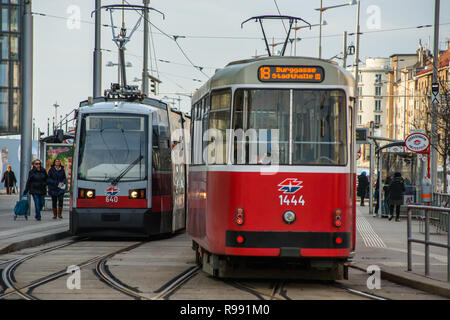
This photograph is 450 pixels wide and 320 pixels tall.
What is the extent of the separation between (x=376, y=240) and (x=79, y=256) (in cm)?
744

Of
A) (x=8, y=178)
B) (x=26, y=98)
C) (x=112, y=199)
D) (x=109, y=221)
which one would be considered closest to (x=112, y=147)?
(x=112, y=199)

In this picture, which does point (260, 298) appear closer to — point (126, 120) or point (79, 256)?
point (79, 256)

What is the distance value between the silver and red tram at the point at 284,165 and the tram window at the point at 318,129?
0.04ft

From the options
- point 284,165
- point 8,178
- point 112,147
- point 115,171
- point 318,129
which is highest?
point 318,129

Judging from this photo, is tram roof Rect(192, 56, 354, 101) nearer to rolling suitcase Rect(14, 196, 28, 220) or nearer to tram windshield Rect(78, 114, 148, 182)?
tram windshield Rect(78, 114, 148, 182)

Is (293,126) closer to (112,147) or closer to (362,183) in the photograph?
(112,147)

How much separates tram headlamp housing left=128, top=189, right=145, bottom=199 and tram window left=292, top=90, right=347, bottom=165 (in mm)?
8498

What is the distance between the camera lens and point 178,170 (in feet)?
71.9

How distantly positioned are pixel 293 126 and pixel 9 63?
5991cm

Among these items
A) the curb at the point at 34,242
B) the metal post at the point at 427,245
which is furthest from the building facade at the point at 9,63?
the metal post at the point at 427,245

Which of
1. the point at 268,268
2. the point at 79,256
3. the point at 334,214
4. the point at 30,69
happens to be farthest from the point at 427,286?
the point at 30,69

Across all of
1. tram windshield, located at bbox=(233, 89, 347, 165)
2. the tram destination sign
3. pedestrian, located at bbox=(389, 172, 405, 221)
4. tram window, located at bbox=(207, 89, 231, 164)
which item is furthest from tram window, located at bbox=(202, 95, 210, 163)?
pedestrian, located at bbox=(389, 172, 405, 221)

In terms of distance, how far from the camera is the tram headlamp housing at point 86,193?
758 inches

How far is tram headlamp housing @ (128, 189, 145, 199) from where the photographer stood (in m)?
19.3
